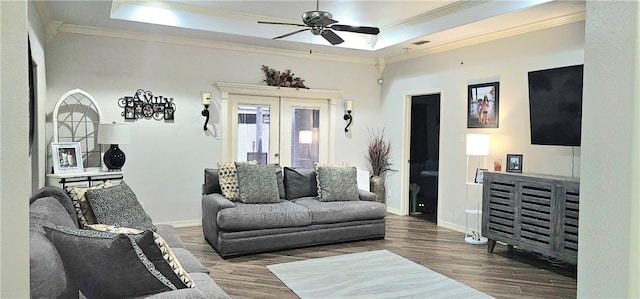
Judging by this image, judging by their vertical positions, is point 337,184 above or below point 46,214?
below

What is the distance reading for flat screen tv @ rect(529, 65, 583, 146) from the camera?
432 cm

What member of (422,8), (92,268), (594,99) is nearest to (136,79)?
(422,8)

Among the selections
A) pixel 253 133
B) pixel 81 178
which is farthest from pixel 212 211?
pixel 253 133

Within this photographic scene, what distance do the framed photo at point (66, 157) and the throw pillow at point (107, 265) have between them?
3.41m

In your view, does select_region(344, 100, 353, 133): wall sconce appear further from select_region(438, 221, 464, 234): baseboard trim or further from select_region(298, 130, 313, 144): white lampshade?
select_region(438, 221, 464, 234): baseboard trim

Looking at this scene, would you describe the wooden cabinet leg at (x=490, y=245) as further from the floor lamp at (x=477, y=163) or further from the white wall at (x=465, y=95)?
the white wall at (x=465, y=95)

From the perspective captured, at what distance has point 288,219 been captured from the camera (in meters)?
4.82

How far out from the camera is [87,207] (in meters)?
3.24

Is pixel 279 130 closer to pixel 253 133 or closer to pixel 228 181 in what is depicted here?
pixel 253 133

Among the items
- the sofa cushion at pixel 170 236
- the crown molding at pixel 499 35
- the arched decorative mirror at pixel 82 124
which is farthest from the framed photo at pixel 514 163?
the arched decorative mirror at pixel 82 124

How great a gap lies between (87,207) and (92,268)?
1571 millimetres

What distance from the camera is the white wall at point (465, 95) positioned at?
4793 millimetres

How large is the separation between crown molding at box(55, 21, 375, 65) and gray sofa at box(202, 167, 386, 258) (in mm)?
1994

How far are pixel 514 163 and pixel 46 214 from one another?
467 cm
